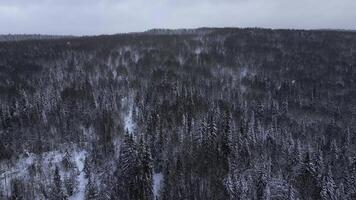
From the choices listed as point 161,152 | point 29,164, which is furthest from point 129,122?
point 29,164

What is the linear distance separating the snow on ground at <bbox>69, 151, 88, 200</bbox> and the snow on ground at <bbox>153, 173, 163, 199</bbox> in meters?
20.7

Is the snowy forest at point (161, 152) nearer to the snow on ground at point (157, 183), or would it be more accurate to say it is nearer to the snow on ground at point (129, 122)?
the snow on ground at point (157, 183)

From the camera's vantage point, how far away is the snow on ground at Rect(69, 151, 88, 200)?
10812 centimetres

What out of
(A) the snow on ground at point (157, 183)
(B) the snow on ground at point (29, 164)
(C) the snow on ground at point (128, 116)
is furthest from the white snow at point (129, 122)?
(A) the snow on ground at point (157, 183)

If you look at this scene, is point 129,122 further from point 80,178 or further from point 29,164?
point 29,164

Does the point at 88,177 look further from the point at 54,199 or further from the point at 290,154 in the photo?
the point at 290,154

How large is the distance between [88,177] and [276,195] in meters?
56.1

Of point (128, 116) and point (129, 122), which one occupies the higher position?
point (128, 116)

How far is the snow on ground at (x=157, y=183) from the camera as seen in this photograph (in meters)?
107

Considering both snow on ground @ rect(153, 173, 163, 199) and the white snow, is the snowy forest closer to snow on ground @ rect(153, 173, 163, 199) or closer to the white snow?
snow on ground @ rect(153, 173, 163, 199)

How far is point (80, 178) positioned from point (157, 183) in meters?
24.8

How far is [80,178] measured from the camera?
4567 inches

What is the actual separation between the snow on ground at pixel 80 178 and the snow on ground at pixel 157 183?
816 inches

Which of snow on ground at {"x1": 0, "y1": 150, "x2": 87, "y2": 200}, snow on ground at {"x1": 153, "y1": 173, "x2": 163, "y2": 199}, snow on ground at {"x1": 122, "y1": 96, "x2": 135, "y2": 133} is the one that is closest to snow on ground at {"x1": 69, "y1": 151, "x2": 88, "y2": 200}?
snow on ground at {"x1": 0, "y1": 150, "x2": 87, "y2": 200}
